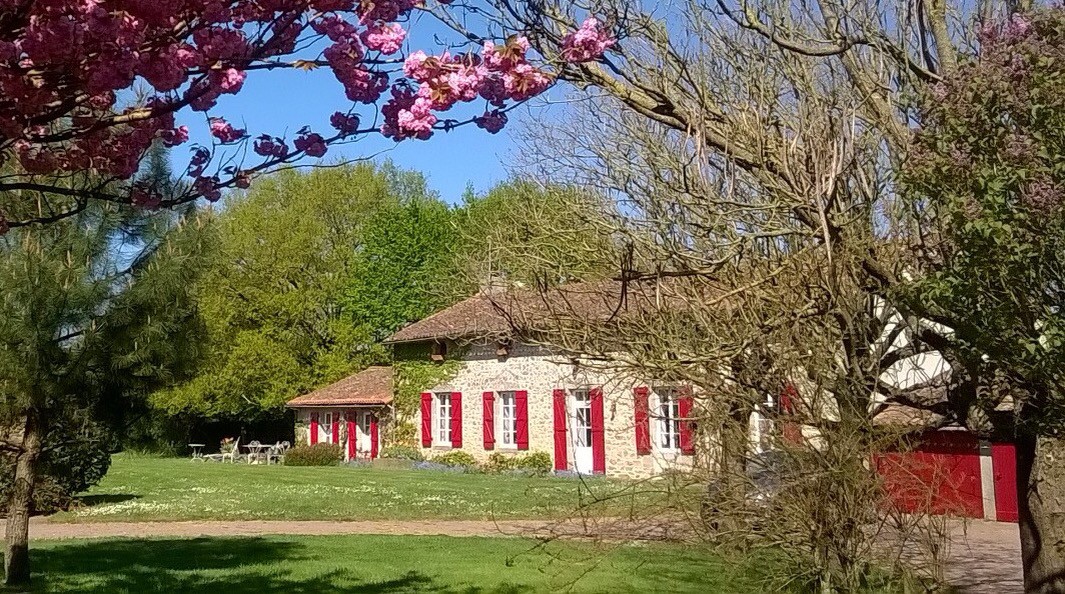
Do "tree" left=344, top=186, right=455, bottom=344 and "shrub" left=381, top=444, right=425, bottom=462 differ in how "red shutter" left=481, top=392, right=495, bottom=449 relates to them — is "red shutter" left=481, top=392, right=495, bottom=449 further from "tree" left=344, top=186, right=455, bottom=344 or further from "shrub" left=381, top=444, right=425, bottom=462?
"tree" left=344, top=186, right=455, bottom=344

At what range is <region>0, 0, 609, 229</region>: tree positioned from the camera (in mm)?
3770

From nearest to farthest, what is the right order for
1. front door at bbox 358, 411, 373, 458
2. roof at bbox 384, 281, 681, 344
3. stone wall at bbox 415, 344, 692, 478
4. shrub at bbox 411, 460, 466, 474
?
roof at bbox 384, 281, 681, 344 → stone wall at bbox 415, 344, 692, 478 → shrub at bbox 411, 460, 466, 474 → front door at bbox 358, 411, 373, 458

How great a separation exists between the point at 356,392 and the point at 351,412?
1413 millimetres

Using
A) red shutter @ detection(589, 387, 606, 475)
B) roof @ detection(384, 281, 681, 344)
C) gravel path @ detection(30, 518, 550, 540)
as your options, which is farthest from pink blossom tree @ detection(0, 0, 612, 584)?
red shutter @ detection(589, 387, 606, 475)

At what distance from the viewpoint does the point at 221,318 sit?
38.8 meters

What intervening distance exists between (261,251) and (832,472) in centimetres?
3606

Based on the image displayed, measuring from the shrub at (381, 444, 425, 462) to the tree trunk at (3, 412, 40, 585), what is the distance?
66.0ft

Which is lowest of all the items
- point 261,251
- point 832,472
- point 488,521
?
point 488,521

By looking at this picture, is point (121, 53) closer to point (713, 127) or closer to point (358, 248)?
point (713, 127)

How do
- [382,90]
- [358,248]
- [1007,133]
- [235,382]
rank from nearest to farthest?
[382,90], [1007,133], [235,382], [358,248]

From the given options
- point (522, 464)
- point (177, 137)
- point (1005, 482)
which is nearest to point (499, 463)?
point (522, 464)

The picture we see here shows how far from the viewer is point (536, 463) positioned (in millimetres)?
26062

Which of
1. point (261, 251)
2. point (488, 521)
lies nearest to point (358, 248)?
point (261, 251)

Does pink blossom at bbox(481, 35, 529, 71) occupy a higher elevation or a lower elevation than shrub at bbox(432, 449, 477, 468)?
higher
